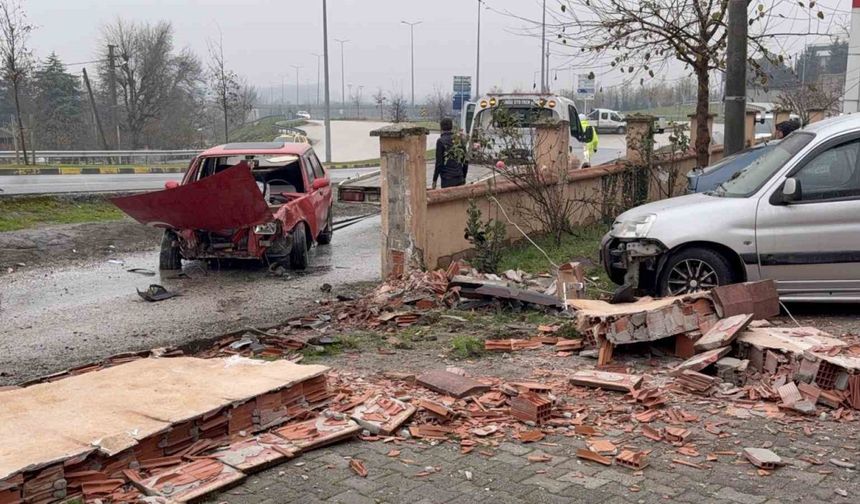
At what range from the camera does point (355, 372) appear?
6223 mm

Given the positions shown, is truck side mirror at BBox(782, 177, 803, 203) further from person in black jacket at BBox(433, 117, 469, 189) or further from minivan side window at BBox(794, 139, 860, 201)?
person in black jacket at BBox(433, 117, 469, 189)

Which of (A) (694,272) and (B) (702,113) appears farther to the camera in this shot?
(B) (702,113)

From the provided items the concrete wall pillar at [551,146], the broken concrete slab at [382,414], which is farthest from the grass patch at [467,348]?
the concrete wall pillar at [551,146]

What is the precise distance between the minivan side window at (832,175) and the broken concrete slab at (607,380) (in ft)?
10.9

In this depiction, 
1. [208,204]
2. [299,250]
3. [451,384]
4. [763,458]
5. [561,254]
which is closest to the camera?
[763,458]

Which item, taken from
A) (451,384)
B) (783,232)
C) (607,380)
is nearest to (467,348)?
(451,384)

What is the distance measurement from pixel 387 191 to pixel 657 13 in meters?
6.01

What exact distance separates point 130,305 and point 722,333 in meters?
6.52

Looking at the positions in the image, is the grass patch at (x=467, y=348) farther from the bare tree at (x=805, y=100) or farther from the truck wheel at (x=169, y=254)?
the bare tree at (x=805, y=100)

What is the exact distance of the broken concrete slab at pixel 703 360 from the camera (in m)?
5.71

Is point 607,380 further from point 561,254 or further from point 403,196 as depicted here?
point 561,254

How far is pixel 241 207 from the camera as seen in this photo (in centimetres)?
1030

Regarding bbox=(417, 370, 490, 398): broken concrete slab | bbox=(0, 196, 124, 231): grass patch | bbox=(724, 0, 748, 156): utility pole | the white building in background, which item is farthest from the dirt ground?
bbox=(0, 196, 124, 231): grass patch

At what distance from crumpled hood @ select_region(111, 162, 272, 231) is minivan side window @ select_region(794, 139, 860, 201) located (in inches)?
243
